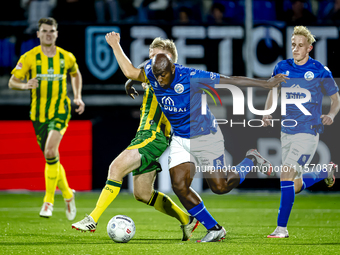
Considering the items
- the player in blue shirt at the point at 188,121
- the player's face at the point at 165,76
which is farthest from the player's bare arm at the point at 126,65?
the player's face at the point at 165,76

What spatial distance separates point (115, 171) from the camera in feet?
16.0

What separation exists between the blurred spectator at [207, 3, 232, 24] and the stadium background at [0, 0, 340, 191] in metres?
0.09

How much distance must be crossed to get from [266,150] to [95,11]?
3.77 metres

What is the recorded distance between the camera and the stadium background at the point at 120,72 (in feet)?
32.4

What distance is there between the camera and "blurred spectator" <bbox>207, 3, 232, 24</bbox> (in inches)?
401

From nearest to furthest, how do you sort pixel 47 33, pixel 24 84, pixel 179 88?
1. pixel 179 88
2. pixel 24 84
3. pixel 47 33

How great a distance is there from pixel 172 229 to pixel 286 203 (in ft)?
4.47

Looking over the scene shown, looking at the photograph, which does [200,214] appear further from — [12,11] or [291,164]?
[12,11]

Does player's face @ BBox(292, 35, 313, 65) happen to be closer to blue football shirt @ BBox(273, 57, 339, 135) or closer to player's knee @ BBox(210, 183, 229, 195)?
blue football shirt @ BBox(273, 57, 339, 135)

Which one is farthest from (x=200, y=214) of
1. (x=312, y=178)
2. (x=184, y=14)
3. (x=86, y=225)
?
(x=184, y=14)

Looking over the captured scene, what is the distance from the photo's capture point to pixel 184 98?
471 centimetres

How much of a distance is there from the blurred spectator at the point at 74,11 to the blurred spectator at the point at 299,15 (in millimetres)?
3375

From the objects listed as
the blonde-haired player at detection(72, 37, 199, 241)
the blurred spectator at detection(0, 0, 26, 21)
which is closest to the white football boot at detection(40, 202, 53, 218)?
the blonde-haired player at detection(72, 37, 199, 241)

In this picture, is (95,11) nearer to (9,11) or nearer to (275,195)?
(9,11)
